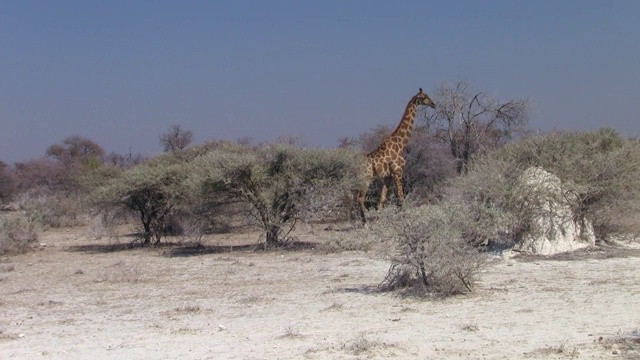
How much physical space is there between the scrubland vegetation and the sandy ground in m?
0.70

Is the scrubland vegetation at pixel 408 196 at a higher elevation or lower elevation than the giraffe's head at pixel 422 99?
lower

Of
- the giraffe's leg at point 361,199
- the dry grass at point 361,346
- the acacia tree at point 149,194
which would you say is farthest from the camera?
the giraffe's leg at point 361,199

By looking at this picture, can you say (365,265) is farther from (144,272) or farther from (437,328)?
(437,328)

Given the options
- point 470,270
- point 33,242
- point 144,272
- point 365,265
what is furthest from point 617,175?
point 33,242

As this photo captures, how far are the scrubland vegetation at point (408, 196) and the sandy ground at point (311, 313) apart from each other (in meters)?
0.70

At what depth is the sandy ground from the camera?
838 centimetres

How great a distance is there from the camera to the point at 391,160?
21.9m

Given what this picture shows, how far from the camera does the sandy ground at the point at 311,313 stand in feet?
27.5

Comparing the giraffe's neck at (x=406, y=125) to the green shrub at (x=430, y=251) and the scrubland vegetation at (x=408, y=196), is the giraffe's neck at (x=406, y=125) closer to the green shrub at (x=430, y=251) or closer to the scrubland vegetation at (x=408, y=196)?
the scrubland vegetation at (x=408, y=196)

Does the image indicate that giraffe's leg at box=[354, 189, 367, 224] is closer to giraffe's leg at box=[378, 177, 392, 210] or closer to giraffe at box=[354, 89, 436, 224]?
giraffe at box=[354, 89, 436, 224]

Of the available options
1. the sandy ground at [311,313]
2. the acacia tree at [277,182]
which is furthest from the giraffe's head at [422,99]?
the sandy ground at [311,313]

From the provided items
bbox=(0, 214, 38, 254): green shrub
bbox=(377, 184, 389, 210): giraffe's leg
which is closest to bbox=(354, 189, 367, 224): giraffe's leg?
bbox=(377, 184, 389, 210): giraffe's leg

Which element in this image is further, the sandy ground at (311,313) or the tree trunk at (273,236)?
the tree trunk at (273,236)

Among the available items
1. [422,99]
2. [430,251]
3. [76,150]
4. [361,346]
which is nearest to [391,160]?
[422,99]
